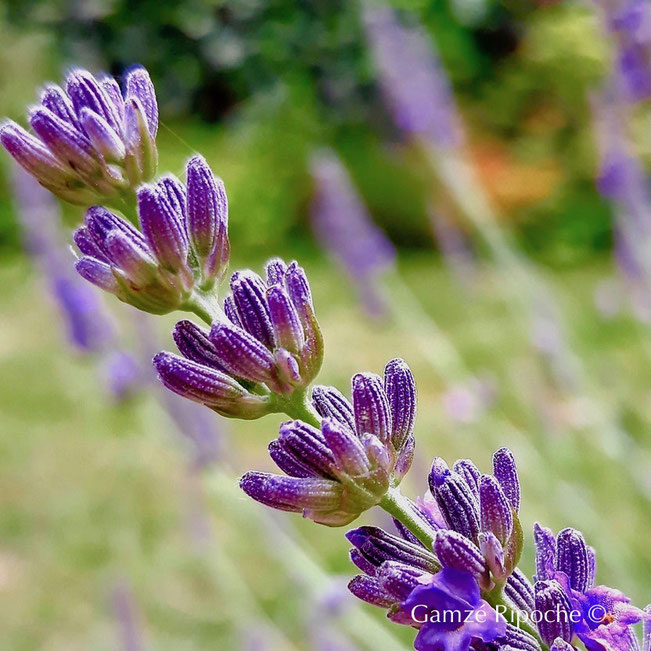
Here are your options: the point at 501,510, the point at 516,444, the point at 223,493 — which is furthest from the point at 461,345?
the point at 501,510

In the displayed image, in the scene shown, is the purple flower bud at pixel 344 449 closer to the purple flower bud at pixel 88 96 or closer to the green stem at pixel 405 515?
the green stem at pixel 405 515

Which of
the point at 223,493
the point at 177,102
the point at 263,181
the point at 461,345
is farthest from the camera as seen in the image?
the point at 263,181

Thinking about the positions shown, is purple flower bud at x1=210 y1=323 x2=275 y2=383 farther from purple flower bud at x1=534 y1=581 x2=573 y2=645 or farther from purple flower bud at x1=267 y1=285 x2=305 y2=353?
purple flower bud at x1=534 y1=581 x2=573 y2=645

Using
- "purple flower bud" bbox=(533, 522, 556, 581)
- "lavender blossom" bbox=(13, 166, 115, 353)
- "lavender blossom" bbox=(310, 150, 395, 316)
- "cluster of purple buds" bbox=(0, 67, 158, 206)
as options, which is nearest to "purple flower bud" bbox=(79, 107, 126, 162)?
"cluster of purple buds" bbox=(0, 67, 158, 206)

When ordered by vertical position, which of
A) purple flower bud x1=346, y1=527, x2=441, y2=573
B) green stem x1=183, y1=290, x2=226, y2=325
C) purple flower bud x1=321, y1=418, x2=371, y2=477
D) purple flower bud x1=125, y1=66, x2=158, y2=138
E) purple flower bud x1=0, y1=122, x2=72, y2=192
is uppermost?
purple flower bud x1=125, y1=66, x2=158, y2=138

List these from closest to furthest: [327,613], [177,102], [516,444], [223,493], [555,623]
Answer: [555,623] < [327,613] < [223,493] < [177,102] < [516,444]

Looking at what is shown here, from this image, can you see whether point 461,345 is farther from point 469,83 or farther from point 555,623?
point 555,623

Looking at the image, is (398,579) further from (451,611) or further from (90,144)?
(90,144)
